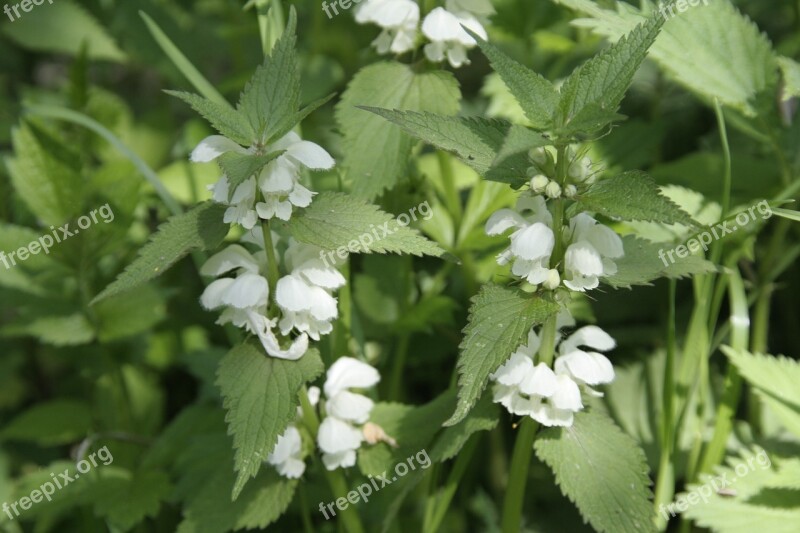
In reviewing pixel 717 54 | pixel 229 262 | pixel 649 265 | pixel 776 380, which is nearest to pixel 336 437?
pixel 229 262

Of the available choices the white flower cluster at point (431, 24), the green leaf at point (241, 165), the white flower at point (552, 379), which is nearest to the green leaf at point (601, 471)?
the white flower at point (552, 379)

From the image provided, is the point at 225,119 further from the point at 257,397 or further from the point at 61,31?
the point at 61,31

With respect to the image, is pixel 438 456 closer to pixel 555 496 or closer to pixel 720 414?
pixel 720 414

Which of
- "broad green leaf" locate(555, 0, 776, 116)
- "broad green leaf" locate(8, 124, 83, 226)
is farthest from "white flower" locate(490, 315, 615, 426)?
"broad green leaf" locate(8, 124, 83, 226)

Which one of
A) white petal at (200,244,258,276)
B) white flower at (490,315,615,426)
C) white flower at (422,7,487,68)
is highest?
white flower at (422,7,487,68)

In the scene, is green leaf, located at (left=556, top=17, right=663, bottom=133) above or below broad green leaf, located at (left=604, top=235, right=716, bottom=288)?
above

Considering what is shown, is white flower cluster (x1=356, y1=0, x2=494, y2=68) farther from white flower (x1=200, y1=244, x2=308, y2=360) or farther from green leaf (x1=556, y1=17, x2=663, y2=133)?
white flower (x1=200, y1=244, x2=308, y2=360)

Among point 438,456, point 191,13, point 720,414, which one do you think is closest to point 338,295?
point 438,456

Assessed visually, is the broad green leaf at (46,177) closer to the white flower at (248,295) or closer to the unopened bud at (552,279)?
the white flower at (248,295)

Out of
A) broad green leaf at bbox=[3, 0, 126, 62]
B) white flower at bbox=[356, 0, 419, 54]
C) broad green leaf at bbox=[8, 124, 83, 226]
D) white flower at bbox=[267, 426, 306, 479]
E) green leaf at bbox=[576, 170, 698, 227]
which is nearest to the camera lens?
green leaf at bbox=[576, 170, 698, 227]
